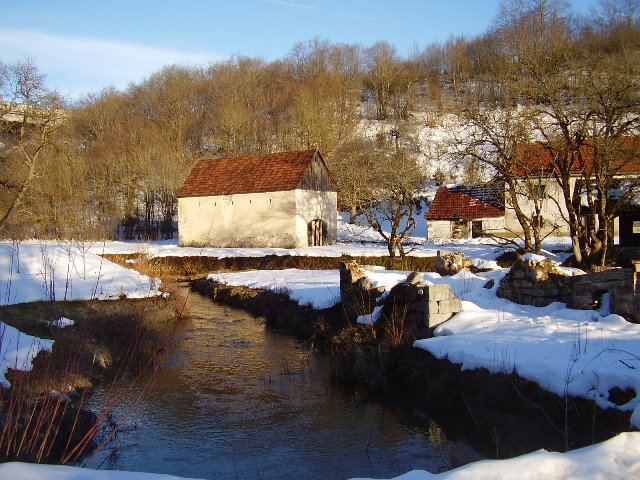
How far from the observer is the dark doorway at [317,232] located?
34688 mm

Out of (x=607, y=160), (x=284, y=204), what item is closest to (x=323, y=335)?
(x=607, y=160)

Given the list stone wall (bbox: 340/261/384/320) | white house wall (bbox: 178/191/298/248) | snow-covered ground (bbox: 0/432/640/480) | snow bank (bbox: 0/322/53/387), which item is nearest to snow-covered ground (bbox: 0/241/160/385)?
snow bank (bbox: 0/322/53/387)

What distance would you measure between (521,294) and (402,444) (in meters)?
5.14

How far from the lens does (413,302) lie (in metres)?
11.3

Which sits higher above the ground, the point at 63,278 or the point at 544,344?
the point at 63,278

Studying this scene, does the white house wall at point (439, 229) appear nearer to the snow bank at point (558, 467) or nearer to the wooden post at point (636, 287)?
the wooden post at point (636, 287)

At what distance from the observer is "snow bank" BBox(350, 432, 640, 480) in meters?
3.78

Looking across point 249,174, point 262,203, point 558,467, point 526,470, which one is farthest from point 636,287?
point 249,174

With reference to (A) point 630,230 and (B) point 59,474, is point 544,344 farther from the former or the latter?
(A) point 630,230

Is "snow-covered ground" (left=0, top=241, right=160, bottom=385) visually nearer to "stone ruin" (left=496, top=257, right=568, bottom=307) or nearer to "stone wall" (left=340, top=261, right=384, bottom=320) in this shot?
"stone wall" (left=340, top=261, right=384, bottom=320)

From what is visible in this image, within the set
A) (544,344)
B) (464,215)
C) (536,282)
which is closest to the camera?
(544,344)

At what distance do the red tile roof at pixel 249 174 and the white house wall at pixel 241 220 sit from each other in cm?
41

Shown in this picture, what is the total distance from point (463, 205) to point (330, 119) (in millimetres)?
20803

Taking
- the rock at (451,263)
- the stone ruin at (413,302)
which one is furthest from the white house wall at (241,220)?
the stone ruin at (413,302)
